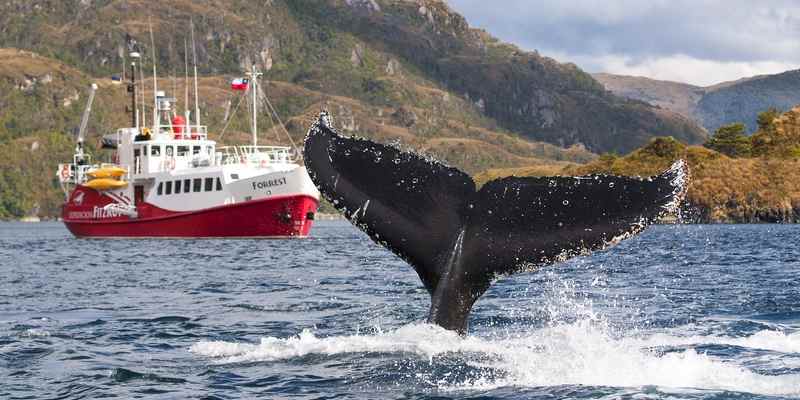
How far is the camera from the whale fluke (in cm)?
873

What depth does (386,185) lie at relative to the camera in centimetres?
899

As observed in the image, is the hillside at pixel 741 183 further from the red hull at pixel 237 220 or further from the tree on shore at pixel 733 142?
the red hull at pixel 237 220

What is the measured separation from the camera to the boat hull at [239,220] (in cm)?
5625

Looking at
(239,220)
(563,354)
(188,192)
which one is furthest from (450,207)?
(188,192)

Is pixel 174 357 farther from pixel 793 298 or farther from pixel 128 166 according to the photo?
pixel 128 166

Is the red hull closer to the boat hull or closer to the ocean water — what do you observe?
the boat hull

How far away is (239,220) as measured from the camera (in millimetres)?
56469

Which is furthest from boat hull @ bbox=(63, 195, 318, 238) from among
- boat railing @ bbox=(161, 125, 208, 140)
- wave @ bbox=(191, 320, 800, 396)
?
wave @ bbox=(191, 320, 800, 396)

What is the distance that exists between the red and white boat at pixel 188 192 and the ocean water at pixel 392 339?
29576 millimetres

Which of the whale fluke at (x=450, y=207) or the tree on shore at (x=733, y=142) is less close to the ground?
the tree on shore at (x=733, y=142)

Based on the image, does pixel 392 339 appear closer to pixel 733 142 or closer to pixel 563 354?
pixel 563 354

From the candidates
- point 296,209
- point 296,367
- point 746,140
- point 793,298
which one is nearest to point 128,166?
point 296,209

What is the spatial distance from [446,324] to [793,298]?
10641mm

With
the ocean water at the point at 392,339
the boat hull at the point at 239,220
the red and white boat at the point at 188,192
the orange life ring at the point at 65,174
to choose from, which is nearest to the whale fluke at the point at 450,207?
the ocean water at the point at 392,339
